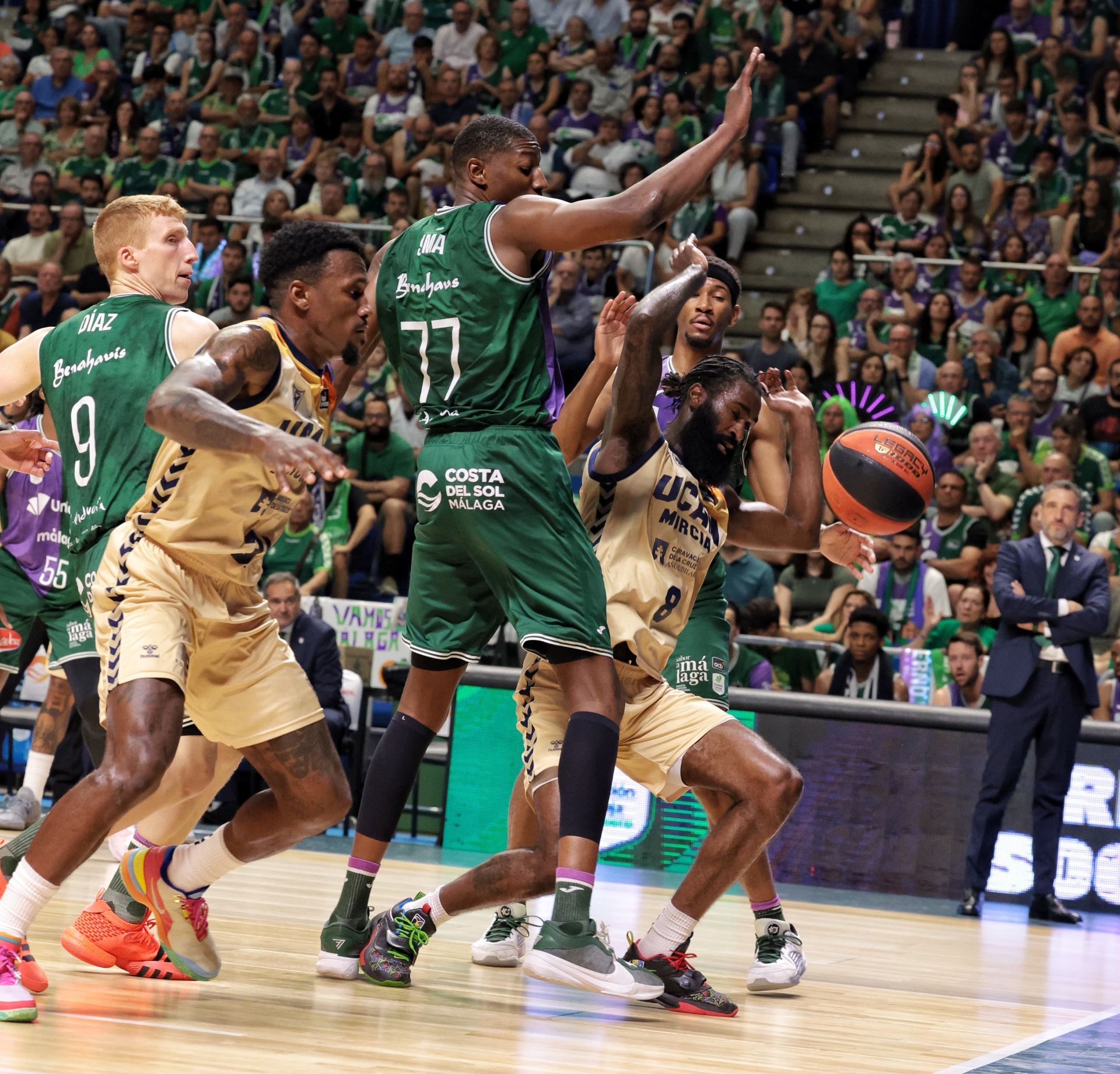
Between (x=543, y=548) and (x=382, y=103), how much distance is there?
12.7 m

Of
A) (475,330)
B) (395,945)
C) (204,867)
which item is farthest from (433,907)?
(475,330)

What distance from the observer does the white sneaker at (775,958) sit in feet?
17.0

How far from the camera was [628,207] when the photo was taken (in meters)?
4.12

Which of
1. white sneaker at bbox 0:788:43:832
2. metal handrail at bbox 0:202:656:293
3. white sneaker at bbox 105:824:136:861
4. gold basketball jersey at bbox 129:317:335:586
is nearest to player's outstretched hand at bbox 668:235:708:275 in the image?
gold basketball jersey at bbox 129:317:335:586

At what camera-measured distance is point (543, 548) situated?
4.39 metres

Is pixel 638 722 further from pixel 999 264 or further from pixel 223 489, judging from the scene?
pixel 999 264

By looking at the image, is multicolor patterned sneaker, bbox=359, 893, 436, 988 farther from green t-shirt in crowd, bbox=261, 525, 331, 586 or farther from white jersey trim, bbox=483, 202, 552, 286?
green t-shirt in crowd, bbox=261, 525, 331, 586

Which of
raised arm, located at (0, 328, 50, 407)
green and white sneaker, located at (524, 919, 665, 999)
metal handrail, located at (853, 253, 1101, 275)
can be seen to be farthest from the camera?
metal handrail, located at (853, 253, 1101, 275)

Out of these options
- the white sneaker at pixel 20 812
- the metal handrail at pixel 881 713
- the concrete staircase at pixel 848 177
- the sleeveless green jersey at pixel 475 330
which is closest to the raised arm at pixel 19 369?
the sleeveless green jersey at pixel 475 330

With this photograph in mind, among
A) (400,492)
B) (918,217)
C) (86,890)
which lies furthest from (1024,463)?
(86,890)

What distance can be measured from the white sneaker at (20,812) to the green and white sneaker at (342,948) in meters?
4.08

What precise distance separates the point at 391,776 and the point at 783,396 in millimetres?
1736

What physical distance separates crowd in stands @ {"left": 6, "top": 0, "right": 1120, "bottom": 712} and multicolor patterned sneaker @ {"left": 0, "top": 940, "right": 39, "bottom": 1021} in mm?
6488

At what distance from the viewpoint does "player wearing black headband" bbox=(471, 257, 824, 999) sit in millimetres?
5188
